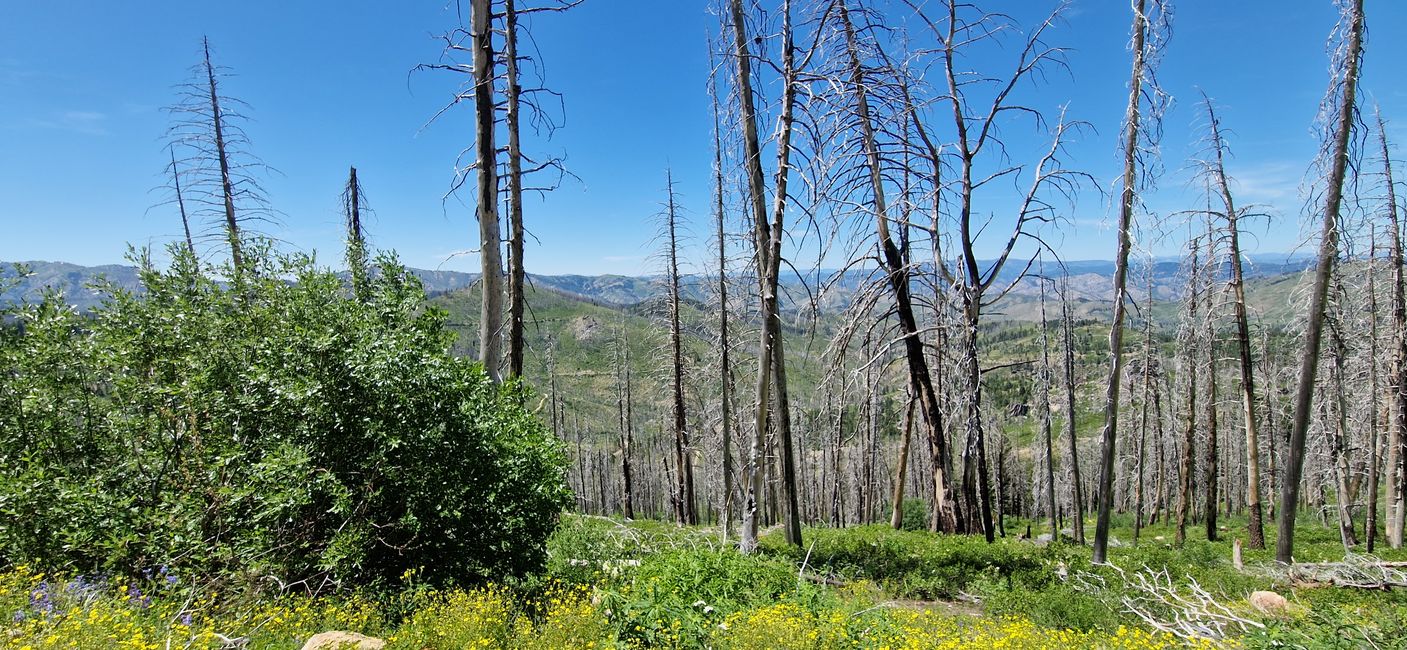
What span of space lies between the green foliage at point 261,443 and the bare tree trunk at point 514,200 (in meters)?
1.89

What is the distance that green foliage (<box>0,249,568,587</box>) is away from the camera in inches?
206

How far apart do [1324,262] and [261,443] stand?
1521cm

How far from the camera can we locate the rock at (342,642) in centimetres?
403

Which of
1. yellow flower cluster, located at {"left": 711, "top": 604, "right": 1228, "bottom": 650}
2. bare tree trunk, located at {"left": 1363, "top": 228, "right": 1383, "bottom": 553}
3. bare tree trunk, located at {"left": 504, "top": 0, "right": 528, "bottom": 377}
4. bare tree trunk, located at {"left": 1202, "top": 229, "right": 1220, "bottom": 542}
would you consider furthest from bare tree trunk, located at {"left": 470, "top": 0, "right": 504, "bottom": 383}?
bare tree trunk, located at {"left": 1363, "top": 228, "right": 1383, "bottom": 553}

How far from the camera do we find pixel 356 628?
4.94 metres

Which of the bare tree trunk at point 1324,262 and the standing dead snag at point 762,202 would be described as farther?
the bare tree trunk at point 1324,262

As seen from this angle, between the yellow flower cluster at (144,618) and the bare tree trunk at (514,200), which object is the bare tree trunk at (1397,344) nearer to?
the bare tree trunk at (514,200)

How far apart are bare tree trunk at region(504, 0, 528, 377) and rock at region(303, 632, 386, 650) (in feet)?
12.5

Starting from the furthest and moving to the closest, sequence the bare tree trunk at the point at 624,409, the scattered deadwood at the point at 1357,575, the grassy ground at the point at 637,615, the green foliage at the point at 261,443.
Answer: the bare tree trunk at the point at 624,409 → the scattered deadwood at the point at 1357,575 → the green foliage at the point at 261,443 → the grassy ground at the point at 637,615

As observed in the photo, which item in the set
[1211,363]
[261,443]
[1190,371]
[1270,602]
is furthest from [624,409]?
[1270,602]

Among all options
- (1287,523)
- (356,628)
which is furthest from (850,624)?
(1287,523)

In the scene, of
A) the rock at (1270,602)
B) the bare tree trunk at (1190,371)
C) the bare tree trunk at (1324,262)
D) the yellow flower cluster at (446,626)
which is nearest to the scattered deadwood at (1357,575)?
the bare tree trunk at (1324,262)

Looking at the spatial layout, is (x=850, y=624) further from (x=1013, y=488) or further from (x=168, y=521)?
(x=1013, y=488)

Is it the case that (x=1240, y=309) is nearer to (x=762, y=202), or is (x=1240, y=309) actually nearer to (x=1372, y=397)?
(x=1372, y=397)
